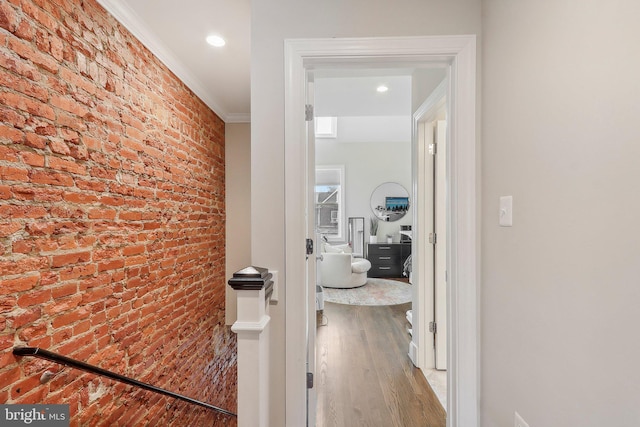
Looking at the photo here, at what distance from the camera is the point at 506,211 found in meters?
1.19

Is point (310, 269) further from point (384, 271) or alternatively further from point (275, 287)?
point (384, 271)

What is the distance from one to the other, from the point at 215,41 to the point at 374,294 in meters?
4.06

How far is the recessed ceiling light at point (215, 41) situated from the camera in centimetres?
204

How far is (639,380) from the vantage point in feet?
2.25

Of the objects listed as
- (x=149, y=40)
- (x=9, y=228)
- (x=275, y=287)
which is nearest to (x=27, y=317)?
(x=9, y=228)

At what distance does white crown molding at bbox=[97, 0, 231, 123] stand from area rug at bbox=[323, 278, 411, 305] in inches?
131

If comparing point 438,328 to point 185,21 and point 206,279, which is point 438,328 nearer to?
point 206,279

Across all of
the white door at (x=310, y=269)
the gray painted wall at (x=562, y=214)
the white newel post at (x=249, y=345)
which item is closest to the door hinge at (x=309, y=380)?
the white door at (x=310, y=269)

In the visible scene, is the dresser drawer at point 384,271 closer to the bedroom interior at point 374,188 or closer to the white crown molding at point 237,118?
the bedroom interior at point 374,188

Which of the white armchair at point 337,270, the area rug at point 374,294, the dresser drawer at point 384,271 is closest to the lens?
the area rug at point 374,294

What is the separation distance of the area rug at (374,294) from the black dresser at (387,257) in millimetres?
450

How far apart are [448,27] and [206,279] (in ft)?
10.1

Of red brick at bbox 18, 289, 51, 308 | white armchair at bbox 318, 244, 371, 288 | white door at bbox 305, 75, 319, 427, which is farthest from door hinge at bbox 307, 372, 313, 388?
white armchair at bbox 318, 244, 371, 288

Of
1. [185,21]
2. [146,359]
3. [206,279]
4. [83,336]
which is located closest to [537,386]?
[83,336]
